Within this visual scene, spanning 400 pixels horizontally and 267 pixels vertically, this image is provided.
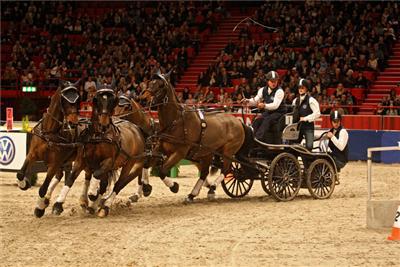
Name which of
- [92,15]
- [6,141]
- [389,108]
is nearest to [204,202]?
[6,141]

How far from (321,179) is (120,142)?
161 inches

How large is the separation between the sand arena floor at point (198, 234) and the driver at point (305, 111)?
1.06 metres

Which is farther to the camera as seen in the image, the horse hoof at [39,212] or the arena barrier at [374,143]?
the arena barrier at [374,143]

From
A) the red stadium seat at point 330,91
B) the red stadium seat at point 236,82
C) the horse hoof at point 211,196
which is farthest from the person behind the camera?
the red stadium seat at point 236,82

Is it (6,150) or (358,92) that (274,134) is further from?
(358,92)

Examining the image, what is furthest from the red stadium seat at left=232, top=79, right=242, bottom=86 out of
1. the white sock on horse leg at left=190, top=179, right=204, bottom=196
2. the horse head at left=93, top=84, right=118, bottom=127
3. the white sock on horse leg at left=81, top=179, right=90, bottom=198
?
the horse head at left=93, top=84, right=118, bottom=127

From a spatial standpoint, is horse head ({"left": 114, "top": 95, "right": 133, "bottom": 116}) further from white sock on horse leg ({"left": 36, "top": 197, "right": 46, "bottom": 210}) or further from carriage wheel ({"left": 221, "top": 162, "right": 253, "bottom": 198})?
white sock on horse leg ({"left": 36, "top": 197, "right": 46, "bottom": 210})

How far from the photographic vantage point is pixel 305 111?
47.2 ft

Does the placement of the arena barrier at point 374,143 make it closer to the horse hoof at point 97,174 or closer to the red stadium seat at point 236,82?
the red stadium seat at point 236,82

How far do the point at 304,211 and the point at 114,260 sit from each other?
465 centimetres

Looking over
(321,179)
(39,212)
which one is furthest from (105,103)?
(321,179)

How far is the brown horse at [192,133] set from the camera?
13188 millimetres

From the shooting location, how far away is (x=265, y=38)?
28266 mm

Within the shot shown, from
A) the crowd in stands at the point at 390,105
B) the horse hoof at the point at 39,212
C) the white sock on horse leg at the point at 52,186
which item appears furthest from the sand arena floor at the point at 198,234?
the crowd in stands at the point at 390,105
